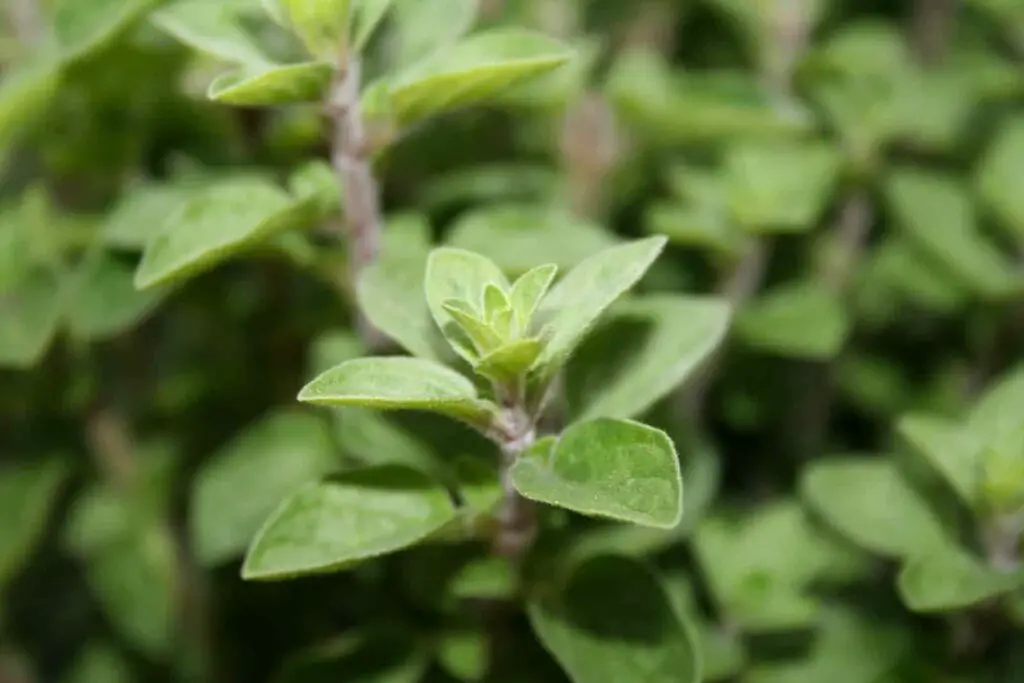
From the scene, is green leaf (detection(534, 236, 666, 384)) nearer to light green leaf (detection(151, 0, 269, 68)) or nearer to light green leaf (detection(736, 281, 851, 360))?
light green leaf (detection(151, 0, 269, 68))

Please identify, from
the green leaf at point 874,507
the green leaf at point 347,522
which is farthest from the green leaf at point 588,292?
the green leaf at point 874,507

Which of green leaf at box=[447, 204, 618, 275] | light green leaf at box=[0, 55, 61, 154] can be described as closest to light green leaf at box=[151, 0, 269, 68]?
light green leaf at box=[0, 55, 61, 154]

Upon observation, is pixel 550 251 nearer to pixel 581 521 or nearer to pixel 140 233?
pixel 581 521

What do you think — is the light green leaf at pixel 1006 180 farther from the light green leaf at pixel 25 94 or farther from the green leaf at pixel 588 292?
the light green leaf at pixel 25 94

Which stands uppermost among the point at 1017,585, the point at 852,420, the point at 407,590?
the point at 1017,585

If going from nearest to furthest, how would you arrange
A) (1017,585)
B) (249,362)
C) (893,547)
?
(1017,585)
(893,547)
(249,362)

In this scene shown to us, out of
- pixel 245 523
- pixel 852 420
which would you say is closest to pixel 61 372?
pixel 245 523
